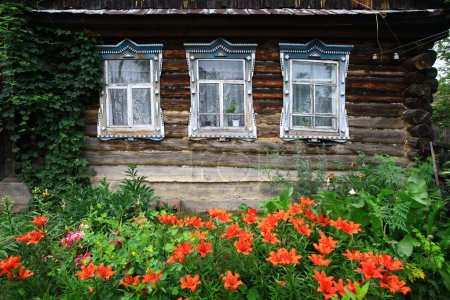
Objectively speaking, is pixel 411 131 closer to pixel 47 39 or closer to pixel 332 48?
pixel 332 48

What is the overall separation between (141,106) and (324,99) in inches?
134

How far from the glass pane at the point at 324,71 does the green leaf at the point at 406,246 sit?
143 inches

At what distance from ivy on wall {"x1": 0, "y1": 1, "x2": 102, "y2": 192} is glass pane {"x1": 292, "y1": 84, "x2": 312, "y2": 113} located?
140 inches

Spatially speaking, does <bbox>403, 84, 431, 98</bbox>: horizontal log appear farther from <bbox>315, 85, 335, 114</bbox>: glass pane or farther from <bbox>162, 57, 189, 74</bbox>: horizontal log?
<bbox>162, 57, 189, 74</bbox>: horizontal log

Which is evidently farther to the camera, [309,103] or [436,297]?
[309,103]

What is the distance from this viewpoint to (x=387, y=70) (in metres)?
5.64

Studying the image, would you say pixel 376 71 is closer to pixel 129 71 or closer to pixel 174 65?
pixel 174 65

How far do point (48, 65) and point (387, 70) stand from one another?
605 centimetres

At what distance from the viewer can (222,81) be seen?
5578 mm

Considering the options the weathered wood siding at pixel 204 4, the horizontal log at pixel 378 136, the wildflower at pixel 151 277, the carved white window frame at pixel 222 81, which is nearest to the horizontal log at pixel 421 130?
the horizontal log at pixel 378 136

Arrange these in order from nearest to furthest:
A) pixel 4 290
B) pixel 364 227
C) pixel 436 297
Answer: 1. pixel 4 290
2. pixel 436 297
3. pixel 364 227

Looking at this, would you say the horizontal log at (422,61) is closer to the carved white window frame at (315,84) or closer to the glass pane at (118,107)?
the carved white window frame at (315,84)

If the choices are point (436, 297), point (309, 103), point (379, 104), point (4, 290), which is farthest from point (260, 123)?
point (4, 290)

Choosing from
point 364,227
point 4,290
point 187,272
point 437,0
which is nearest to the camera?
point 187,272
